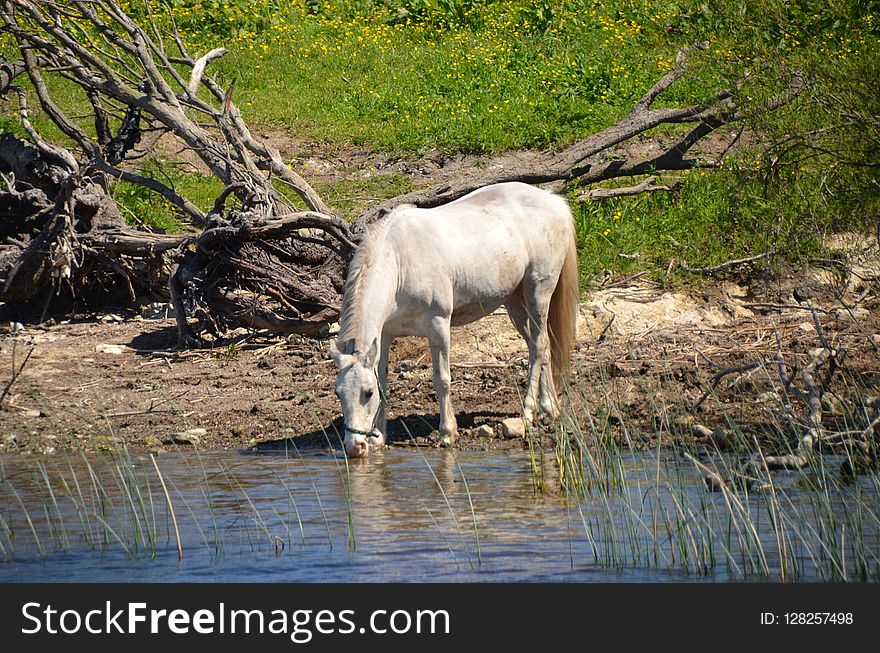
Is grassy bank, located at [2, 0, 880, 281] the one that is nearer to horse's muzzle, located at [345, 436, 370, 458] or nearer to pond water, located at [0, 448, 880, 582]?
pond water, located at [0, 448, 880, 582]

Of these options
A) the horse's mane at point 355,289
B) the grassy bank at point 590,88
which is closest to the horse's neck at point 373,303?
the horse's mane at point 355,289

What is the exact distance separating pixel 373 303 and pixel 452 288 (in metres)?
0.80

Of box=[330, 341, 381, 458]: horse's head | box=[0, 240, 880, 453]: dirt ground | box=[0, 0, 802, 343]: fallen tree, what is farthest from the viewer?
box=[0, 0, 802, 343]: fallen tree

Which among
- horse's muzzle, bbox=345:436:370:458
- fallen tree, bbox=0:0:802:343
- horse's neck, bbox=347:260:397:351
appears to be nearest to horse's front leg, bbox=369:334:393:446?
horse's neck, bbox=347:260:397:351

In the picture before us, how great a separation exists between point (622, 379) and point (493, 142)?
6.77m

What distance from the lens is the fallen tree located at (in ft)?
34.3

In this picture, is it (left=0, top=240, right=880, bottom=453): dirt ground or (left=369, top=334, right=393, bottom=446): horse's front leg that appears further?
(left=0, top=240, right=880, bottom=453): dirt ground

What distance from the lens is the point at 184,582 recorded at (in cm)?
544

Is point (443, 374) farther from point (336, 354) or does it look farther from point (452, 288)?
point (336, 354)

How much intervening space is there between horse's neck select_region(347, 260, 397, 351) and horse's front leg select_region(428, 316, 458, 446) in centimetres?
44
